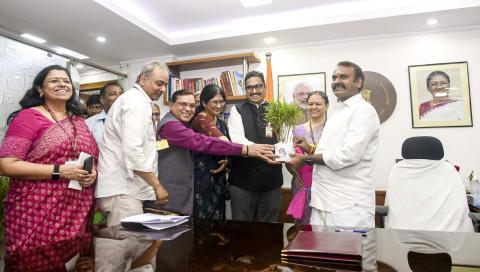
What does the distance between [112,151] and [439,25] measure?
3.25 m

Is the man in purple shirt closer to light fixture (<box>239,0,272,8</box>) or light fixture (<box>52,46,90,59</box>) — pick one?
light fixture (<box>239,0,272,8</box>)

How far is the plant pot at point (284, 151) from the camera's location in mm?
2039

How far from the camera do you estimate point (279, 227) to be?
1246mm

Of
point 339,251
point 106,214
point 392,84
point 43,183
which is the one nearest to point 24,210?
point 43,183

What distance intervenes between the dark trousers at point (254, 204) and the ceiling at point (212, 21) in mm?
1796

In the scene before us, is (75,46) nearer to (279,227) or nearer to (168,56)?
(168,56)

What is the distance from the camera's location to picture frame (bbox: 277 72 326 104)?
3.70 metres

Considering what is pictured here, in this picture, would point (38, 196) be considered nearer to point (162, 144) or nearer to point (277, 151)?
point (162, 144)

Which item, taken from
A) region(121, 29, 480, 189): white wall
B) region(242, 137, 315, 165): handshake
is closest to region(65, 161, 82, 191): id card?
region(242, 137, 315, 165): handshake

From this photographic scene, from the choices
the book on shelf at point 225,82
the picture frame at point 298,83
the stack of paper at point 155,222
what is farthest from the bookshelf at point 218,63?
the stack of paper at point 155,222

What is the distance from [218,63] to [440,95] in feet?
7.96

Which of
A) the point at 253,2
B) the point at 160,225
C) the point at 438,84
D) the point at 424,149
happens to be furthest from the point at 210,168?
the point at 438,84

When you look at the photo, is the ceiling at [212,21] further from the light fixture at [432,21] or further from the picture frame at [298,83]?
the picture frame at [298,83]

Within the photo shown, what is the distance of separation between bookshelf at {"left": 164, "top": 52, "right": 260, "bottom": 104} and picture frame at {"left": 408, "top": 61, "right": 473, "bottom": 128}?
1.73 meters
